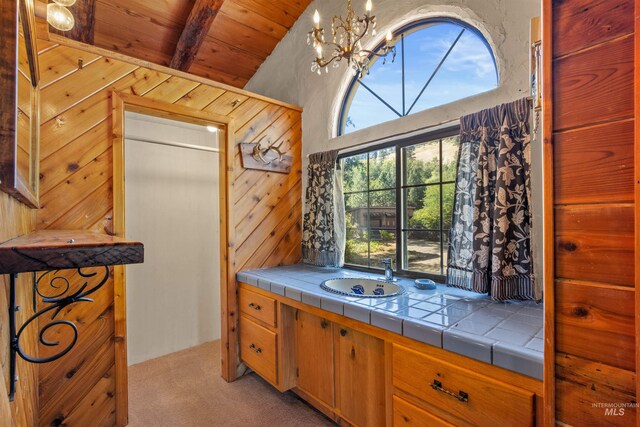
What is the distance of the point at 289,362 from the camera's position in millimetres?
2047

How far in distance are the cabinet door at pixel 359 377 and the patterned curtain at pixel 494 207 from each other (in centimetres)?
61

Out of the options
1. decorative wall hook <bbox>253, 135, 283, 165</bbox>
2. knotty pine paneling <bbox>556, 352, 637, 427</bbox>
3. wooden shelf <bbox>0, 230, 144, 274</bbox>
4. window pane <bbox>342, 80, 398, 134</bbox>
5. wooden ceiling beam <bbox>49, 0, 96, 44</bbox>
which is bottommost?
knotty pine paneling <bbox>556, 352, 637, 427</bbox>

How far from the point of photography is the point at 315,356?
191 centimetres

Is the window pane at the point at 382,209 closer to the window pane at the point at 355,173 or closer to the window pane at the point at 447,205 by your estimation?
the window pane at the point at 355,173

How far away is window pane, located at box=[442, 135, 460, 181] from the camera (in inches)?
76.0

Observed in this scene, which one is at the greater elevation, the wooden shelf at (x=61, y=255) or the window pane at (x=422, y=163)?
the window pane at (x=422, y=163)

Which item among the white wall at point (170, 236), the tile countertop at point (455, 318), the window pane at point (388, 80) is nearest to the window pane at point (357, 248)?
the tile countertop at point (455, 318)

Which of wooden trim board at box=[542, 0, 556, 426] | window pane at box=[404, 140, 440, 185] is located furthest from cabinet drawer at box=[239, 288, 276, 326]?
wooden trim board at box=[542, 0, 556, 426]

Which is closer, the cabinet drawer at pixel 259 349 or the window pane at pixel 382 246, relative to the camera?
the cabinet drawer at pixel 259 349

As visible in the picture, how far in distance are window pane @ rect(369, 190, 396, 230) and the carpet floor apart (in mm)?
1383

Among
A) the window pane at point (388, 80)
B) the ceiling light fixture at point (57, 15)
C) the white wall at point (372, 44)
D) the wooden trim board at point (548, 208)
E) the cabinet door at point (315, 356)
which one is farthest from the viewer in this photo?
the window pane at point (388, 80)

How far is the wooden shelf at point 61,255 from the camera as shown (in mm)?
543

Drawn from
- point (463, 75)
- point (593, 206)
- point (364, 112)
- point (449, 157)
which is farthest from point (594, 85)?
point (364, 112)

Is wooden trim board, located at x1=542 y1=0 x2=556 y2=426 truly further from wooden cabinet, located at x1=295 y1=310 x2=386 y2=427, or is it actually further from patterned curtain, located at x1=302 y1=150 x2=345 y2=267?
patterned curtain, located at x1=302 y1=150 x2=345 y2=267
